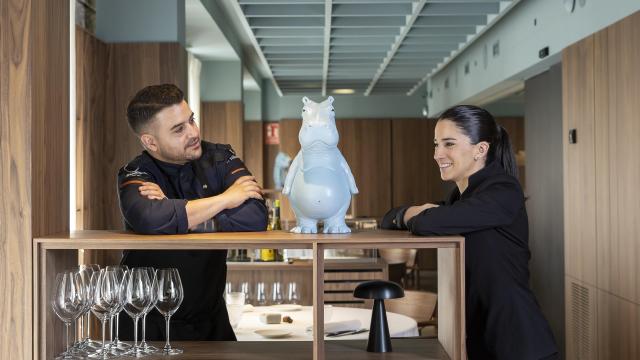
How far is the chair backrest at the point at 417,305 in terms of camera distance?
16.8 feet

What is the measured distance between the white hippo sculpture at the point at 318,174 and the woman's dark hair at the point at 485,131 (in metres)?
0.40

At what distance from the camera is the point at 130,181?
2.31m

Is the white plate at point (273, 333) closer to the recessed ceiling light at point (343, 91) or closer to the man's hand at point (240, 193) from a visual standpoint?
the man's hand at point (240, 193)

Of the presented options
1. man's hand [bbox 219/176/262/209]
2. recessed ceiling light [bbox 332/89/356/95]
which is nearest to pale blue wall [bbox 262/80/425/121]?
recessed ceiling light [bbox 332/89/356/95]

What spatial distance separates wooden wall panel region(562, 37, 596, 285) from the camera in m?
5.09

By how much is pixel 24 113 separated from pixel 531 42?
20.7ft

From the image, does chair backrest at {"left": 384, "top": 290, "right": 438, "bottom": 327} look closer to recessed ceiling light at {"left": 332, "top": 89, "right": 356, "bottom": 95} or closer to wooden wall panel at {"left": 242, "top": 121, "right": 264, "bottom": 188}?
wooden wall panel at {"left": 242, "top": 121, "right": 264, "bottom": 188}

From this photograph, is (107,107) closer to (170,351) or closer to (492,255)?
(170,351)

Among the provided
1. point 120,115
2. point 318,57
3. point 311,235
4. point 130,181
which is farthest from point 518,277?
point 318,57

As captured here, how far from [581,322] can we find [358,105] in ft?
37.0

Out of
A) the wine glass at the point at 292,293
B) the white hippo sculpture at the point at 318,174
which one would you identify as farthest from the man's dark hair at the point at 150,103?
the wine glass at the point at 292,293

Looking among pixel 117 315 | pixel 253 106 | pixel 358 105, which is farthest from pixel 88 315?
pixel 358 105

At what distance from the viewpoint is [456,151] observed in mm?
2336

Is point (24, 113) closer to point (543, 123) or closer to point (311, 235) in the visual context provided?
point (311, 235)
